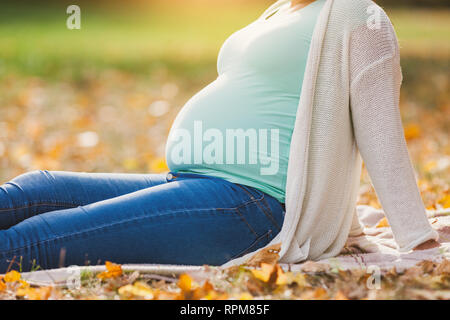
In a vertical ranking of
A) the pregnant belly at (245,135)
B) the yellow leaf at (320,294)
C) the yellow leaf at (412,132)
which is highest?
the pregnant belly at (245,135)

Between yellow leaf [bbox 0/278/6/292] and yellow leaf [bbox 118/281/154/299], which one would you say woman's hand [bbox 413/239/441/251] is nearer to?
yellow leaf [bbox 118/281/154/299]

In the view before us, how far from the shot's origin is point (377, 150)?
196 cm

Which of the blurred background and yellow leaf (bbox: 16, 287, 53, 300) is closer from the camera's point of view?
yellow leaf (bbox: 16, 287, 53, 300)

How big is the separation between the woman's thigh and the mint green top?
302 mm

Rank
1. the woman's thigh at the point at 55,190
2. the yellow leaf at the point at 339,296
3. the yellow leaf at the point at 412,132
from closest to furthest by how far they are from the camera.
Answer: the yellow leaf at the point at 339,296 < the woman's thigh at the point at 55,190 < the yellow leaf at the point at 412,132

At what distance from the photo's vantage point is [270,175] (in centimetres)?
204

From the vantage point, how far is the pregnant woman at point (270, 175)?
6.28 ft

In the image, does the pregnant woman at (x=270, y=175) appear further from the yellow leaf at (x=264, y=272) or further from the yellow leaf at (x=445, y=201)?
the yellow leaf at (x=445, y=201)

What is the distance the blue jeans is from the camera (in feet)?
6.15

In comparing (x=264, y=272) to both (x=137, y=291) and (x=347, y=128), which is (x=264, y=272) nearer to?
(x=137, y=291)

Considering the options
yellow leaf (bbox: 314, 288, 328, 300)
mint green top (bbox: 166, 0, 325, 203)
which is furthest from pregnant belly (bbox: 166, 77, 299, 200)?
yellow leaf (bbox: 314, 288, 328, 300)

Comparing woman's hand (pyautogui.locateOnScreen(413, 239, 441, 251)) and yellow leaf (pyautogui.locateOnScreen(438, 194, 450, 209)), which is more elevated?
woman's hand (pyautogui.locateOnScreen(413, 239, 441, 251))

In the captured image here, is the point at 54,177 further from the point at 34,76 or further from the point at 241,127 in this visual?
the point at 34,76

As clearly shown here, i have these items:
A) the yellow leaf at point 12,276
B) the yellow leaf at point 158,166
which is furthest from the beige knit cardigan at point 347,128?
the yellow leaf at point 158,166
